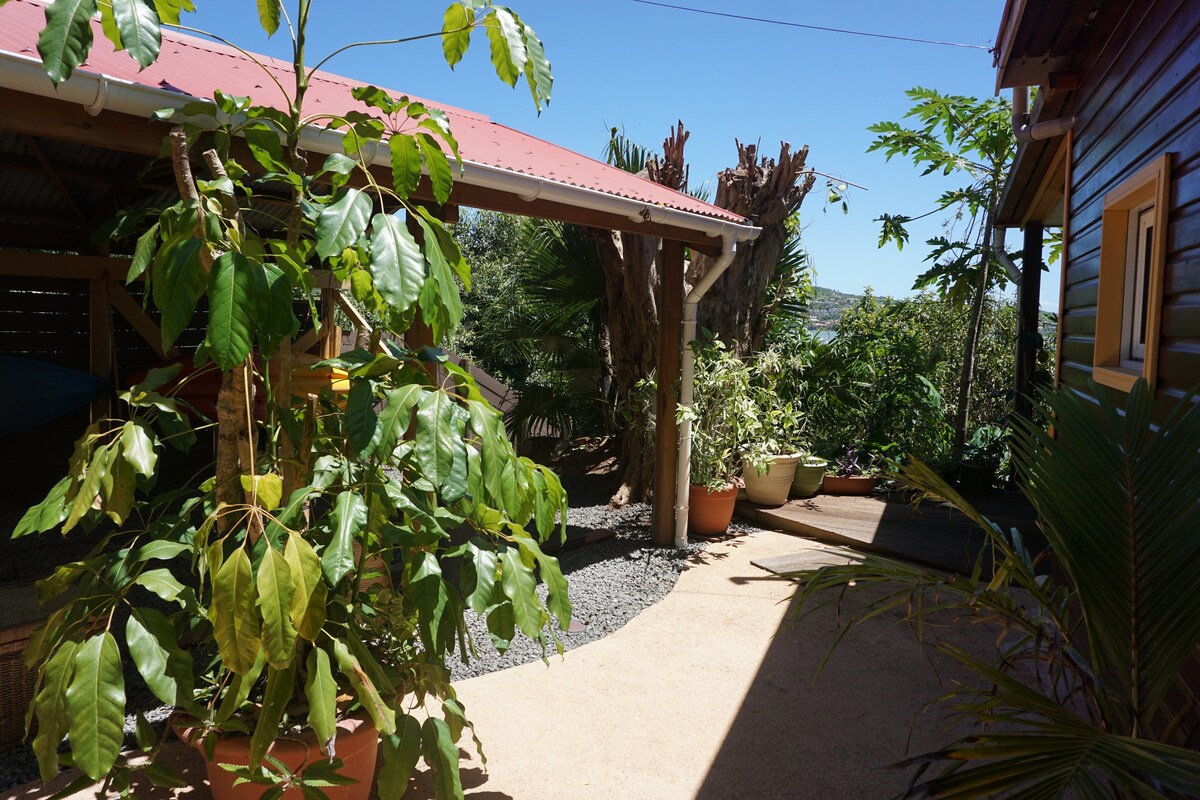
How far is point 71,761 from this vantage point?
1.67 metres

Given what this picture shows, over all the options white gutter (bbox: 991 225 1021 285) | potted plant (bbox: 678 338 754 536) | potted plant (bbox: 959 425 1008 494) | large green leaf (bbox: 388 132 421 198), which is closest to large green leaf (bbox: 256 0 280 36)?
large green leaf (bbox: 388 132 421 198)

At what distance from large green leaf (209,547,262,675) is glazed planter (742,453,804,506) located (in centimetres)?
480

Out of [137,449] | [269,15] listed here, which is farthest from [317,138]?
[137,449]

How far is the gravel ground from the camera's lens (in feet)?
9.89

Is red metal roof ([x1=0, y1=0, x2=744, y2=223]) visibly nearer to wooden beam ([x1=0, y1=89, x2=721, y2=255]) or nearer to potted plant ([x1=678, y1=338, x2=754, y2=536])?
wooden beam ([x1=0, y1=89, x2=721, y2=255])

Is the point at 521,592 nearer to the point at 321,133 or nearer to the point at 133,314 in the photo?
the point at 321,133

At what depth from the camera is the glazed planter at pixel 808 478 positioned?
659 centimetres

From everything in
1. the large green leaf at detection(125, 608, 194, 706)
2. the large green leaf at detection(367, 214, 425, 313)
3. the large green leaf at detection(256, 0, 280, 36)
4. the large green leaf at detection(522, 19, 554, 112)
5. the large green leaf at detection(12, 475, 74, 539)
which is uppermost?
the large green leaf at detection(256, 0, 280, 36)

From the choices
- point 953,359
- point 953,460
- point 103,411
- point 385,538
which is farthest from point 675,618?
point 953,359

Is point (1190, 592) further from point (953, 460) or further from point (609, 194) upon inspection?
point (953, 460)

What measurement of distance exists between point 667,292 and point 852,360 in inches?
125

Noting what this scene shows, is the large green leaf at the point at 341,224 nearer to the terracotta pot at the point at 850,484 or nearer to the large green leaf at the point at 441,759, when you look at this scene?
the large green leaf at the point at 441,759

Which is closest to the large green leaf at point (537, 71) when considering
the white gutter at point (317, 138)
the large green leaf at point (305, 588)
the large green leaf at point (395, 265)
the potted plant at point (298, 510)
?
the potted plant at point (298, 510)

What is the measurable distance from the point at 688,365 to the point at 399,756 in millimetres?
3648
